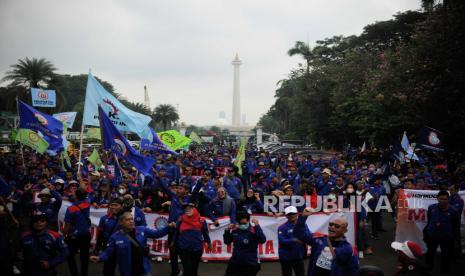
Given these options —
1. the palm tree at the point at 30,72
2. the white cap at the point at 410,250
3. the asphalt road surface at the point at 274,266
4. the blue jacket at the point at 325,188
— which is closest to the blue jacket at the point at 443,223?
the asphalt road surface at the point at 274,266

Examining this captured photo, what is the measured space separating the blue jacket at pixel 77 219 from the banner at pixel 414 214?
6.58 meters

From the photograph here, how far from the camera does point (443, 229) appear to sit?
23.3 feet

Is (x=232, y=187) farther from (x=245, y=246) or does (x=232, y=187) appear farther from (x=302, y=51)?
(x=302, y=51)

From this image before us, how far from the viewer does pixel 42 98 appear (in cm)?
1719

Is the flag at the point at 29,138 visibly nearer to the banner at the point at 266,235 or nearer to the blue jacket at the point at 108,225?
the banner at the point at 266,235

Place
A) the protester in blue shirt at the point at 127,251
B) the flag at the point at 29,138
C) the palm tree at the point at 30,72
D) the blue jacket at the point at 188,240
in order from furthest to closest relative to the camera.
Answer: the palm tree at the point at 30,72, the flag at the point at 29,138, the blue jacket at the point at 188,240, the protester in blue shirt at the point at 127,251

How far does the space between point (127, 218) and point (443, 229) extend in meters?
5.68

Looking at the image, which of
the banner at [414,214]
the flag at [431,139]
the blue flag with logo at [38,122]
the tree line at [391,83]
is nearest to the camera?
the banner at [414,214]

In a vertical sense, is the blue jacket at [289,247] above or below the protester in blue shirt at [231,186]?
below

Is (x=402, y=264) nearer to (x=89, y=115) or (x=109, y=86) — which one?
(x=89, y=115)

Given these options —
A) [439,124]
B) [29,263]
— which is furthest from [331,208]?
[439,124]

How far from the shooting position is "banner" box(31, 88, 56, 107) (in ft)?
56.0

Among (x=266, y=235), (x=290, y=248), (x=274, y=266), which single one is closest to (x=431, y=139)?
(x=266, y=235)

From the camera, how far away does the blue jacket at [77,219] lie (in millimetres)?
6520
